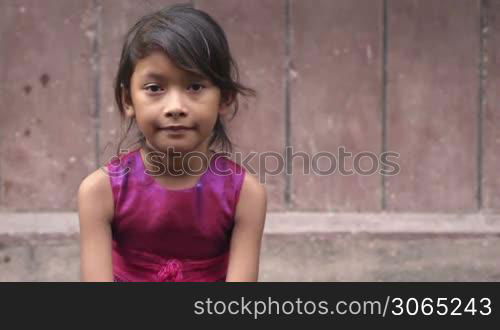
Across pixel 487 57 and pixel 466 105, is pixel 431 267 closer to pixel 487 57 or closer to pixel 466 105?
pixel 466 105

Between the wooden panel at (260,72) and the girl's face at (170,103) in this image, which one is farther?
the wooden panel at (260,72)

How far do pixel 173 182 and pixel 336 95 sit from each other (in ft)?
2.14

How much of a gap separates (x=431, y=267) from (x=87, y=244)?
972 millimetres

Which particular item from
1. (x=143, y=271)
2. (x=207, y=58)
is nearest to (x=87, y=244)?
(x=143, y=271)

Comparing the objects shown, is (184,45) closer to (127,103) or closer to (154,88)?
(154,88)

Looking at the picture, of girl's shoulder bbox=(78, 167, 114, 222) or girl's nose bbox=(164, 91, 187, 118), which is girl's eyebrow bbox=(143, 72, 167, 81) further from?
girl's shoulder bbox=(78, 167, 114, 222)

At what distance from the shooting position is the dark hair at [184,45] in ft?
4.48

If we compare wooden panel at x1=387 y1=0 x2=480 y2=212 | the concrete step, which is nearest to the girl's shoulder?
the concrete step

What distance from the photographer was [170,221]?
1.47 metres

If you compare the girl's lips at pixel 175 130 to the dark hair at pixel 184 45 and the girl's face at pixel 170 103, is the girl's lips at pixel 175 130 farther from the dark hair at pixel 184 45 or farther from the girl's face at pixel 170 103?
the dark hair at pixel 184 45

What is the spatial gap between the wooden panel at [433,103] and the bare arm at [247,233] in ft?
2.04

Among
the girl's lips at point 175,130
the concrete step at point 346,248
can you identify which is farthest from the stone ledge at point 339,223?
the girl's lips at point 175,130

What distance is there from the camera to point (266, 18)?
196cm

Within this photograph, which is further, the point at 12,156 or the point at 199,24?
the point at 12,156
